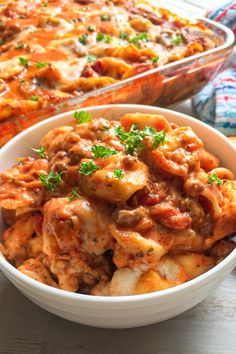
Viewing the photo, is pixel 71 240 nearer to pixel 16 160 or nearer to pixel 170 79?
pixel 16 160

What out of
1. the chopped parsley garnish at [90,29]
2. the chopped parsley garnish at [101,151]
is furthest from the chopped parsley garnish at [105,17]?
the chopped parsley garnish at [101,151]

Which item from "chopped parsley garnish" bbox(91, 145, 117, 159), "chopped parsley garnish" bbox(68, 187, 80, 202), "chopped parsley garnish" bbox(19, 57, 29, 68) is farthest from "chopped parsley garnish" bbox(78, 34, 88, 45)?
"chopped parsley garnish" bbox(68, 187, 80, 202)

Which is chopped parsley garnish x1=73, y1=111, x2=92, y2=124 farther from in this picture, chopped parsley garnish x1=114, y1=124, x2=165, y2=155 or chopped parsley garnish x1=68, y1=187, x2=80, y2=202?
chopped parsley garnish x1=68, y1=187, x2=80, y2=202

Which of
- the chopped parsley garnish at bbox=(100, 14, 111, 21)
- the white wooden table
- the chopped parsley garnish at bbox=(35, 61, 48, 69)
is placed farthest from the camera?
the chopped parsley garnish at bbox=(100, 14, 111, 21)

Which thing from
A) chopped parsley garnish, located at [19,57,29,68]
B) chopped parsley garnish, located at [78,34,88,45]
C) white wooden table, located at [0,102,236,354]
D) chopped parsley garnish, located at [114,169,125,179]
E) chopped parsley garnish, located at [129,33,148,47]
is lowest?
white wooden table, located at [0,102,236,354]

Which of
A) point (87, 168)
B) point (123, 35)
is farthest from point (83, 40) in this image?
point (87, 168)

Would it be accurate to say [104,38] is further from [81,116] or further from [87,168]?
[87,168]
